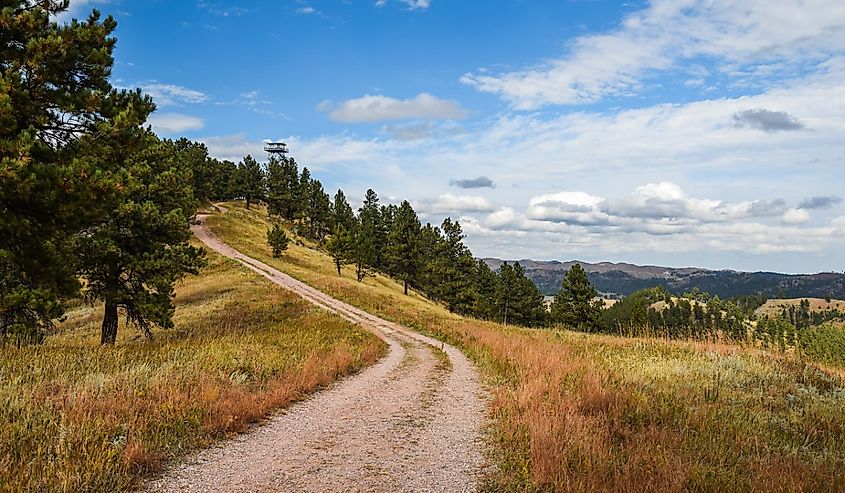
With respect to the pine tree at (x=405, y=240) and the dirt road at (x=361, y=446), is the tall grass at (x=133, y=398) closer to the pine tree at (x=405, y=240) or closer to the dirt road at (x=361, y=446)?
the dirt road at (x=361, y=446)

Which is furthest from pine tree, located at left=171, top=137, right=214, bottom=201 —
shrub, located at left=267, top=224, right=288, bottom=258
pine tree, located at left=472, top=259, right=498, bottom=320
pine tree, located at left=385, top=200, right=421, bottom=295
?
pine tree, located at left=472, top=259, right=498, bottom=320

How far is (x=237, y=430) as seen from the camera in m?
8.40

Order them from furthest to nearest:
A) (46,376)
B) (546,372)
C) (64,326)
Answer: (64,326), (546,372), (46,376)

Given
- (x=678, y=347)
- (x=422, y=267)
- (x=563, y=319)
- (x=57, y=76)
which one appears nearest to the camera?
(x=57, y=76)

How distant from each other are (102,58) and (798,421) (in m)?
17.3

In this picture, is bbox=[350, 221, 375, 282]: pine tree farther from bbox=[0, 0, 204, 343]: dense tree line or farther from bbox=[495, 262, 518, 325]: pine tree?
bbox=[0, 0, 204, 343]: dense tree line

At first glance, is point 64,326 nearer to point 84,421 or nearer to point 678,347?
point 84,421

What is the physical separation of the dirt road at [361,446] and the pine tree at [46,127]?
21.2 feet

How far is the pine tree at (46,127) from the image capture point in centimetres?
988

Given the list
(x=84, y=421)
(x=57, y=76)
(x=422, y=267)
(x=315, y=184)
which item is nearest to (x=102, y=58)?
(x=57, y=76)

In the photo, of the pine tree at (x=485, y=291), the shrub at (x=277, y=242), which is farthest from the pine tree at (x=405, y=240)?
the shrub at (x=277, y=242)

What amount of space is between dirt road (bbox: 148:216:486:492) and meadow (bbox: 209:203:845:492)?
0.71 meters

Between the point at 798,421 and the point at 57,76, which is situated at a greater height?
the point at 57,76

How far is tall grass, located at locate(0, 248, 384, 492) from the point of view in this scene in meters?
5.97
